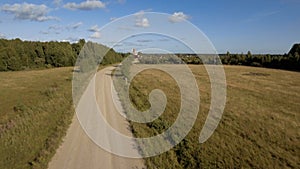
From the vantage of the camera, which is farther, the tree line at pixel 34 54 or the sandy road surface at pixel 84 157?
the tree line at pixel 34 54

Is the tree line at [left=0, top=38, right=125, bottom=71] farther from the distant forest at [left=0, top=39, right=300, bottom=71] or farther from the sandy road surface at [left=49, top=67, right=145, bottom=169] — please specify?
the sandy road surface at [left=49, top=67, right=145, bottom=169]

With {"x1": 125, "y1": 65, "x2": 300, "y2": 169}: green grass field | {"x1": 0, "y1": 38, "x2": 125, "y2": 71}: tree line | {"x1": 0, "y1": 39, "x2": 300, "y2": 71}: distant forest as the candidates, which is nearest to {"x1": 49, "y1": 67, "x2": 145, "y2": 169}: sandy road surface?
{"x1": 125, "y1": 65, "x2": 300, "y2": 169}: green grass field

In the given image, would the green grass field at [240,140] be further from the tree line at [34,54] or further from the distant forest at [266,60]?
the tree line at [34,54]

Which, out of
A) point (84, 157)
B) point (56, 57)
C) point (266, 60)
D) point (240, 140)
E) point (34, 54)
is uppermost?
point (266, 60)

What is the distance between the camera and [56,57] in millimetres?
99188

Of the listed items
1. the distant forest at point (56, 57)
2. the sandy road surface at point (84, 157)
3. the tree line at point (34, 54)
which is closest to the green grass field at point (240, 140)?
the sandy road surface at point (84, 157)

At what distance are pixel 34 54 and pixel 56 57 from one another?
7892 millimetres

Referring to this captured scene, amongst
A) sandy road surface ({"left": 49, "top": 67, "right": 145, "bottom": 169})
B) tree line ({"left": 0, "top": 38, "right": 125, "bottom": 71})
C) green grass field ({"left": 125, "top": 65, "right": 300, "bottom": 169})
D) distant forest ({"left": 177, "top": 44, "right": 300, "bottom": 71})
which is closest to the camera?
sandy road surface ({"left": 49, "top": 67, "right": 145, "bottom": 169})

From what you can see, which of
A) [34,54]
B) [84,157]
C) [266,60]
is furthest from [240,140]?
[34,54]

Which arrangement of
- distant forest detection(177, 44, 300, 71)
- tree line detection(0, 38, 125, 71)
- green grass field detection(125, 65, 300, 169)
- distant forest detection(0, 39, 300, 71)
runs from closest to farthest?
green grass field detection(125, 65, 300, 169) → distant forest detection(177, 44, 300, 71) → distant forest detection(0, 39, 300, 71) → tree line detection(0, 38, 125, 71)

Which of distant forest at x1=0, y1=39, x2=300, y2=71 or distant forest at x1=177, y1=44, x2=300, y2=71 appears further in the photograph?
distant forest at x1=0, y1=39, x2=300, y2=71

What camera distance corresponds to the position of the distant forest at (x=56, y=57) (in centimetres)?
7793

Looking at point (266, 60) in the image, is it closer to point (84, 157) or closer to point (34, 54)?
point (34, 54)

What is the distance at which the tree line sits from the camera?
82.4 metres
